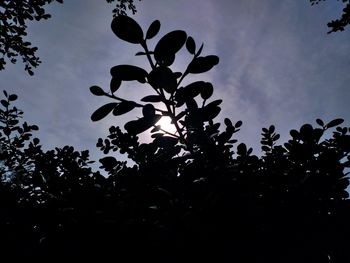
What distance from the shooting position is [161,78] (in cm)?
160

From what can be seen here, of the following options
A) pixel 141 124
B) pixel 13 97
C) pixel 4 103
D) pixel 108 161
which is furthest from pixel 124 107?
pixel 4 103

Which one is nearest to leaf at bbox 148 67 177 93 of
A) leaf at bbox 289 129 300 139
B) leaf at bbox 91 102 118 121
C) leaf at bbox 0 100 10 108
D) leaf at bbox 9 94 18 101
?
leaf at bbox 91 102 118 121

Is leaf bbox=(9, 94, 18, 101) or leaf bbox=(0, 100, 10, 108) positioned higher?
leaf bbox=(9, 94, 18, 101)

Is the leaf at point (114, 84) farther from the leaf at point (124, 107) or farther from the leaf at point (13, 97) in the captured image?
the leaf at point (13, 97)

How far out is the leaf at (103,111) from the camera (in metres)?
1.80

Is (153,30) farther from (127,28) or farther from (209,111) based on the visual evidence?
(209,111)

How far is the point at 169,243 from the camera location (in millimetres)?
1859

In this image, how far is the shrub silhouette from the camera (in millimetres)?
1760

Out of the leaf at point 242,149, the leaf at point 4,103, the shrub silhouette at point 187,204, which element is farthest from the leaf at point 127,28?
the leaf at point 4,103

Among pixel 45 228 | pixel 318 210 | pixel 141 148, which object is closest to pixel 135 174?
pixel 141 148

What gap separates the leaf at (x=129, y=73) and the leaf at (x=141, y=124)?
248mm

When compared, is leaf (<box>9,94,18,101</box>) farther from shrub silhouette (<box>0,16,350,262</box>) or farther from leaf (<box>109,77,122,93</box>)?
leaf (<box>109,77,122,93</box>)

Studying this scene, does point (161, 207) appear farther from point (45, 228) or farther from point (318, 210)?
point (318, 210)

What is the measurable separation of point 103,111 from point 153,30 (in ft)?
2.05
